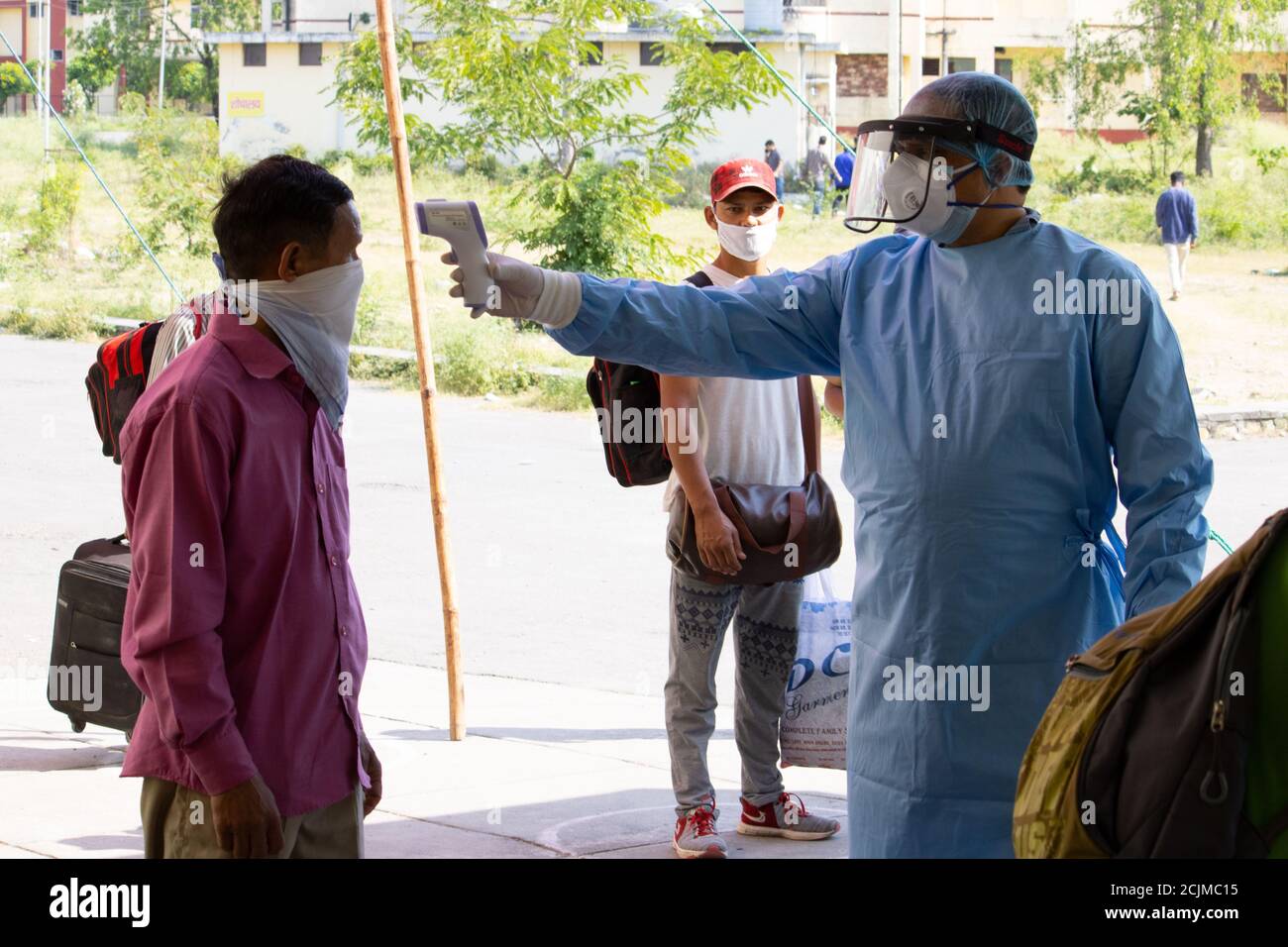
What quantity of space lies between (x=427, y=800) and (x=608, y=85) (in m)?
13.8

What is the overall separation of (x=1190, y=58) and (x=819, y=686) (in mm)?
27953

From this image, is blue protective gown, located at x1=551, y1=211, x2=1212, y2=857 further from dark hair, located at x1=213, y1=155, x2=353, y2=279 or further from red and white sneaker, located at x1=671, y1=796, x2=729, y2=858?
red and white sneaker, located at x1=671, y1=796, x2=729, y2=858

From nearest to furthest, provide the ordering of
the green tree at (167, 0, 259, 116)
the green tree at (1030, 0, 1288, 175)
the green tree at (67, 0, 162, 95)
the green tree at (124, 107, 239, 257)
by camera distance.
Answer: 1. the green tree at (124, 107, 239, 257)
2. the green tree at (1030, 0, 1288, 175)
3. the green tree at (167, 0, 259, 116)
4. the green tree at (67, 0, 162, 95)

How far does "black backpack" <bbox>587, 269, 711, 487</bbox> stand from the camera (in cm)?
446

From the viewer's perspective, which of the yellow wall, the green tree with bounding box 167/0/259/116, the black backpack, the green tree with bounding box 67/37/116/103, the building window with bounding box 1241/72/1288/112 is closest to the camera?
the black backpack

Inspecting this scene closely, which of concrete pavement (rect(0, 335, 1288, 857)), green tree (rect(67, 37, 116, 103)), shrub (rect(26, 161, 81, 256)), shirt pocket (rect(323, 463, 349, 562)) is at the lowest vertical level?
concrete pavement (rect(0, 335, 1288, 857))

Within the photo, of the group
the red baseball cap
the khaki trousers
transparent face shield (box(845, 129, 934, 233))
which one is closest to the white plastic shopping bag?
the red baseball cap

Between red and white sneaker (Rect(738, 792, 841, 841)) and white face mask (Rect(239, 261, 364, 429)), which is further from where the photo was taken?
red and white sneaker (Rect(738, 792, 841, 841))

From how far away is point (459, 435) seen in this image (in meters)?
13.4

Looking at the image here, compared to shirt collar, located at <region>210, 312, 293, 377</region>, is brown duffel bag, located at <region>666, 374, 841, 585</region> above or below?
below

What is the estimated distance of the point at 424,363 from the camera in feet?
18.1

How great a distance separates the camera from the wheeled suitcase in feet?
15.1

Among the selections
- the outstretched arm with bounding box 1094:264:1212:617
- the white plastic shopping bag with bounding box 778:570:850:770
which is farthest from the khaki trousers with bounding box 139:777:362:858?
the white plastic shopping bag with bounding box 778:570:850:770
